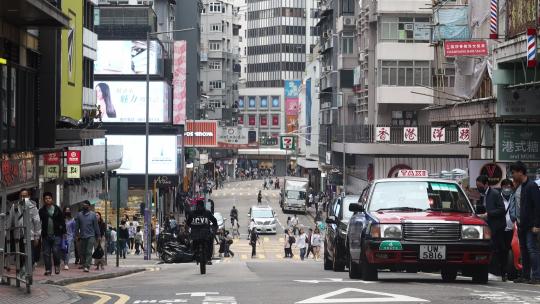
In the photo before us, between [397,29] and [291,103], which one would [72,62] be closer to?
[397,29]

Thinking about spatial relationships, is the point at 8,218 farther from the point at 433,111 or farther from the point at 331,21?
the point at 331,21

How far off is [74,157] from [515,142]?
48.6ft

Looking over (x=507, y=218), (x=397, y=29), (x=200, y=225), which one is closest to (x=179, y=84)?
(x=397, y=29)

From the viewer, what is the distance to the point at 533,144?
107 ft

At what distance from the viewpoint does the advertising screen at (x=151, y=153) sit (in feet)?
263

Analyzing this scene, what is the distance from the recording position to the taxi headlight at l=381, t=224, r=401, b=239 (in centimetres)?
1678

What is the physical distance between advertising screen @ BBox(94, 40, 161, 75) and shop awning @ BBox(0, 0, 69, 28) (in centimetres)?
5083

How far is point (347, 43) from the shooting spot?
90438 mm

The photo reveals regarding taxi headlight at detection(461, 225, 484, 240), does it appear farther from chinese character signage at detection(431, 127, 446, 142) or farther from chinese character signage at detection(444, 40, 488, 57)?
chinese character signage at detection(431, 127, 446, 142)

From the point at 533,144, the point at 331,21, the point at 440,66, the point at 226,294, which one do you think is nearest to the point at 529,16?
the point at 533,144

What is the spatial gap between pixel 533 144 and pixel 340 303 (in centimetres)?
2041

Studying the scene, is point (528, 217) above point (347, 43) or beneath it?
beneath

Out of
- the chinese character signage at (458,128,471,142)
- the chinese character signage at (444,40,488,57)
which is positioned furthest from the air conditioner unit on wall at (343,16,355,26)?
the chinese character signage at (444,40,488,57)

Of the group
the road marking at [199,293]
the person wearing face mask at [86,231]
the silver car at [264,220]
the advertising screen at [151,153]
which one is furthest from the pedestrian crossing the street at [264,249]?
the road marking at [199,293]
